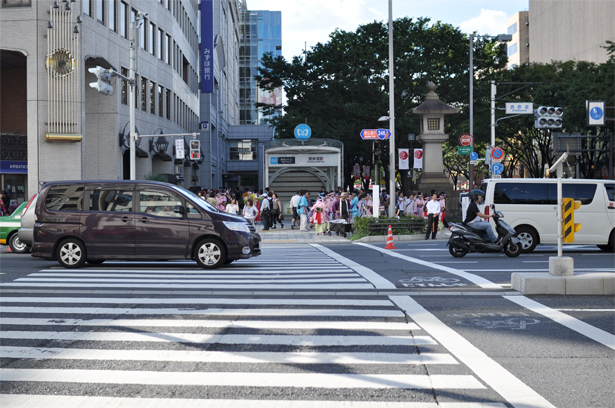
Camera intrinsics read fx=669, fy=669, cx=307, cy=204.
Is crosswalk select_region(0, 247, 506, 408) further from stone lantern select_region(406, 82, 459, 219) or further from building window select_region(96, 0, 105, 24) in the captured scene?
building window select_region(96, 0, 105, 24)

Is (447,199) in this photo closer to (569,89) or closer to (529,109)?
(529,109)

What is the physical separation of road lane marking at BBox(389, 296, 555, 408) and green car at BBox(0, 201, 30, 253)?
14641mm

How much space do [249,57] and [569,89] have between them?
100 meters

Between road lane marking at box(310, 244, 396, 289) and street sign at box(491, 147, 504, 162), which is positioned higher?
street sign at box(491, 147, 504, 162)

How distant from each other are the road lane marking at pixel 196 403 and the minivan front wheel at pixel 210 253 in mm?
9319

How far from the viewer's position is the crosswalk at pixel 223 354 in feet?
16.4

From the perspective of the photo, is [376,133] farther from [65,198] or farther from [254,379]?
[254,379]

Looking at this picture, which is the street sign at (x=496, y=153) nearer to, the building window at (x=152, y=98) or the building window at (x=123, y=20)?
the building window at (x=123, y=20)

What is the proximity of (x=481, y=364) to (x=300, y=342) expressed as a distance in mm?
1850

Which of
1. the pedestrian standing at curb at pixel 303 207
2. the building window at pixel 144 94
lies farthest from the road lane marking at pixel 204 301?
the building window at pixel 144 94

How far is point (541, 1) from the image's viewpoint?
292 ft

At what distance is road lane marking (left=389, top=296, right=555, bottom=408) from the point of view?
193 inches

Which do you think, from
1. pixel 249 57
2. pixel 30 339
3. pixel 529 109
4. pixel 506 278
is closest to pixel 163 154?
pixel 529 109

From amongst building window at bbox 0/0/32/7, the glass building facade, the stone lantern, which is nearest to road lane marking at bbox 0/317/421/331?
the stone lantern
